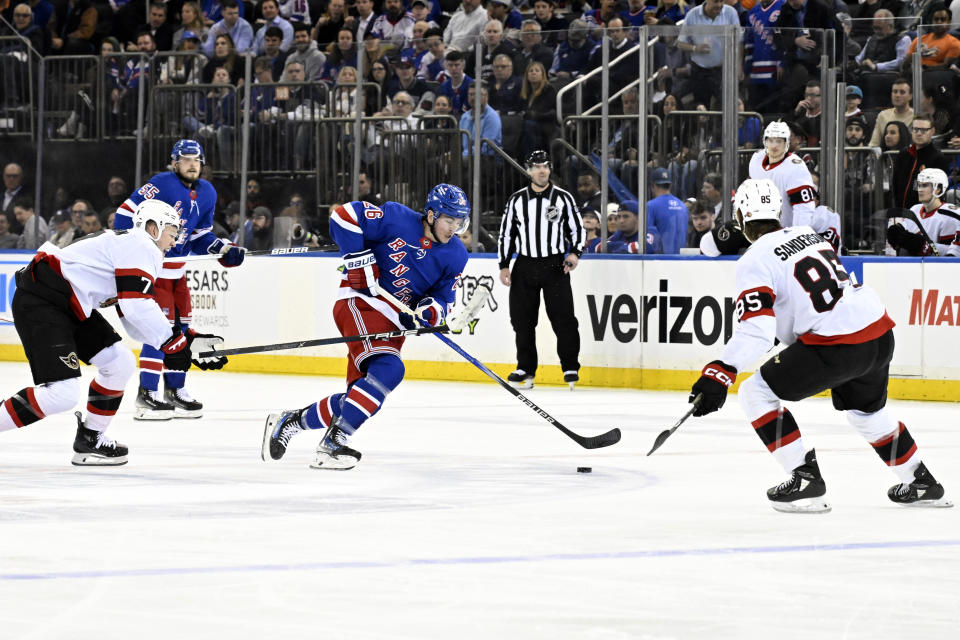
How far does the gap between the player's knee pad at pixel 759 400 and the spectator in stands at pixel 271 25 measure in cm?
855

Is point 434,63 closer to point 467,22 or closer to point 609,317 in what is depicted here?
point 467,22

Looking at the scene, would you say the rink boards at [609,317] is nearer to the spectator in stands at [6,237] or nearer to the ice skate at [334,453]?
the spectator in stands at [6,237]

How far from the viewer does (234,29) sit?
43.7ft

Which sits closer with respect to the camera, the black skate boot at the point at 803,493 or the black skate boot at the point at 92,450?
the black skate boot at the point at 803,493

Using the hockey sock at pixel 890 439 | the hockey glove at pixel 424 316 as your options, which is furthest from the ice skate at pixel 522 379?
the hockey sock at pixel 890 439

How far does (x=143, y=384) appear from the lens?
8.46m

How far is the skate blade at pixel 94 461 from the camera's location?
6.38 meters

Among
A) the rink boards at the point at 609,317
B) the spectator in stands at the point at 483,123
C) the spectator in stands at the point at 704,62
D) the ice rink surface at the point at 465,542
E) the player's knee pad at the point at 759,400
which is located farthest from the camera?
the spectator in stands at the point at 483,123

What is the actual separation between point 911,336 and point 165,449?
15.6 feet

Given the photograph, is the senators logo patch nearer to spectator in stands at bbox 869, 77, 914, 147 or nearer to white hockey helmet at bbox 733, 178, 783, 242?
white hockey helmet at bbox 733, 178, 783, 242

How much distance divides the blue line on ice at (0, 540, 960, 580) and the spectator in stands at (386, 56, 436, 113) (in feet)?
22.4

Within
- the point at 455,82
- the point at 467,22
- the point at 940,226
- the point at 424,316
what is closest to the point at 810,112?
the point at 940,226

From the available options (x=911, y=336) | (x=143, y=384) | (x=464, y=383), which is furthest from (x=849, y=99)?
(x=143, y=384)

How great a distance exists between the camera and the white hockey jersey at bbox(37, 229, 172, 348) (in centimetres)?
602
